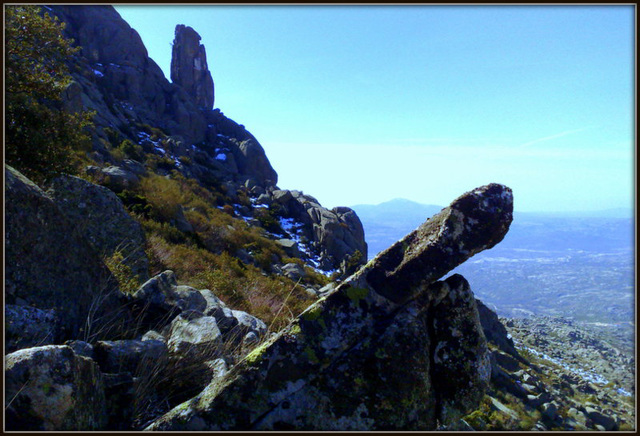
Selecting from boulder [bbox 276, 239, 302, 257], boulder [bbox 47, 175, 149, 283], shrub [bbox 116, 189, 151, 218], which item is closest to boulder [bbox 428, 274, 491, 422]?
boulder [bbox 47, 175, 149, 283]

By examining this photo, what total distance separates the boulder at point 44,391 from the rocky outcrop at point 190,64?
85191 mm

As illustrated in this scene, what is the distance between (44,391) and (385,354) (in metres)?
2.78

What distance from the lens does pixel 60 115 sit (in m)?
8.70

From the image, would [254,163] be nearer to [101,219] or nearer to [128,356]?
[101,219]

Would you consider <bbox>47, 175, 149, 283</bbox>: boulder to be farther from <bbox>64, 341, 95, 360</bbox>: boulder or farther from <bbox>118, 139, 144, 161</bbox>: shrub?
<bbox>118, 139, 144, 161</bbox>: shrub

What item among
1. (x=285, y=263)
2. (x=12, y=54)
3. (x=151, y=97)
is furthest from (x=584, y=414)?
(x=151, y=97)

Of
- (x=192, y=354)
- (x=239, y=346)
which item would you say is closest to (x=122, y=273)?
(x=239, y=346)

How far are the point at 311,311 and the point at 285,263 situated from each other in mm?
21433

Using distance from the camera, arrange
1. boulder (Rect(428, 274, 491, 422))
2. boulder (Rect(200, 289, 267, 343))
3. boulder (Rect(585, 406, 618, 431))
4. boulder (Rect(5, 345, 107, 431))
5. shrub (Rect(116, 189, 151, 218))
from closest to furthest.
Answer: boulder (Rect(5, 345, 107, 431)) → boulder (Rect(428, 274, 491, 422)) → boulder (Rect(200, 289, 267, 343)) → shrub (Rect(116, 189, 151, 218)) → boulder (Rect(585, 406, 618, 431))

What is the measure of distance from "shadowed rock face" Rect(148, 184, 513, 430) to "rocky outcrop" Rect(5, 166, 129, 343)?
191 centimetres

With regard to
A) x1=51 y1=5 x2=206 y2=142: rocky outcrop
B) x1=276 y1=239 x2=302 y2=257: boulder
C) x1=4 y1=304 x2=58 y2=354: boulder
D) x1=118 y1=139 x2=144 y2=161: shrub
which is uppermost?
x1=51 y1=5 x2=206 y2=142: rocky outcrop

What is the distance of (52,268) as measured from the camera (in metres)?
4.37

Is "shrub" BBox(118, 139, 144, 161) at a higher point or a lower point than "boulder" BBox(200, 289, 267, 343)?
higher

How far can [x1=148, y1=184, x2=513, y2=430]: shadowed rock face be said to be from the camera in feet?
11.0
